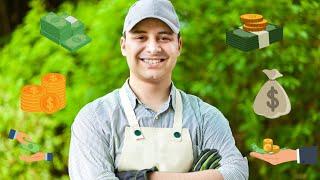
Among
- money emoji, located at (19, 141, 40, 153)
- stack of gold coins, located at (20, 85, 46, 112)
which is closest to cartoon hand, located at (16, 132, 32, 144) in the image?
money emoji, located at (19, 141, 40, 153)

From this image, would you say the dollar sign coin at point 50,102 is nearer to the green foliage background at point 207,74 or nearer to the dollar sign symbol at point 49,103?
the dollar sign symbol at point 49,103

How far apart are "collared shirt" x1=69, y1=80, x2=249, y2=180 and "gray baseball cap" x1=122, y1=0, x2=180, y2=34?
0.25 metres

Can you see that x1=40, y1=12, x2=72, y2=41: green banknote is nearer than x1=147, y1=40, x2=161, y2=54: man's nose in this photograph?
No

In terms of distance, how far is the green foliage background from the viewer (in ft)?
15.3

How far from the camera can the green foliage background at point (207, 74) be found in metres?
4.66

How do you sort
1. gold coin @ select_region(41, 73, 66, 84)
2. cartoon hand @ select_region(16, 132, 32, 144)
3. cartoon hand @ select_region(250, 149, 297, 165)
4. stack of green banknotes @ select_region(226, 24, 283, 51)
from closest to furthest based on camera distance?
stack of green banknotes @ select_region(226, 24, 283, 51)
cartoon hand @ select_region(250, 149, 297, 165)
gold coin @ select_region(41, 73, 66, 84)
cartoon hand @ select_region(16, 132, 32, 144)

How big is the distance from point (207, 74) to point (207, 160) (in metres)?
1.23

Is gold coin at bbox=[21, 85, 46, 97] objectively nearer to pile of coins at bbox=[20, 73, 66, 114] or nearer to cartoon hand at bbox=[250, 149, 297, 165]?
pile of coins at bbox=[20, 73, 66, 114]

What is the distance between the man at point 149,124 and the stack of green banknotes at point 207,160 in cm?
2

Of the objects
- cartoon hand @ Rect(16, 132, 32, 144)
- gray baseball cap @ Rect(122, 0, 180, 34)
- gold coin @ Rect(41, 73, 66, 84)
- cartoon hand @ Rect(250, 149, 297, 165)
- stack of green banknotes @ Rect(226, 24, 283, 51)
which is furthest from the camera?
cartoon hand @ Rect(16, 132, 32, 144)

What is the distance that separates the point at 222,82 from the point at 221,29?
0.76 feet

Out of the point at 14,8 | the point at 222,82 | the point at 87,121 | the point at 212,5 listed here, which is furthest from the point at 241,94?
the point at 14,8

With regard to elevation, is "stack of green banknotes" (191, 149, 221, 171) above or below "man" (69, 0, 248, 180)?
below

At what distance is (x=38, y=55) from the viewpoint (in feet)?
16.0
